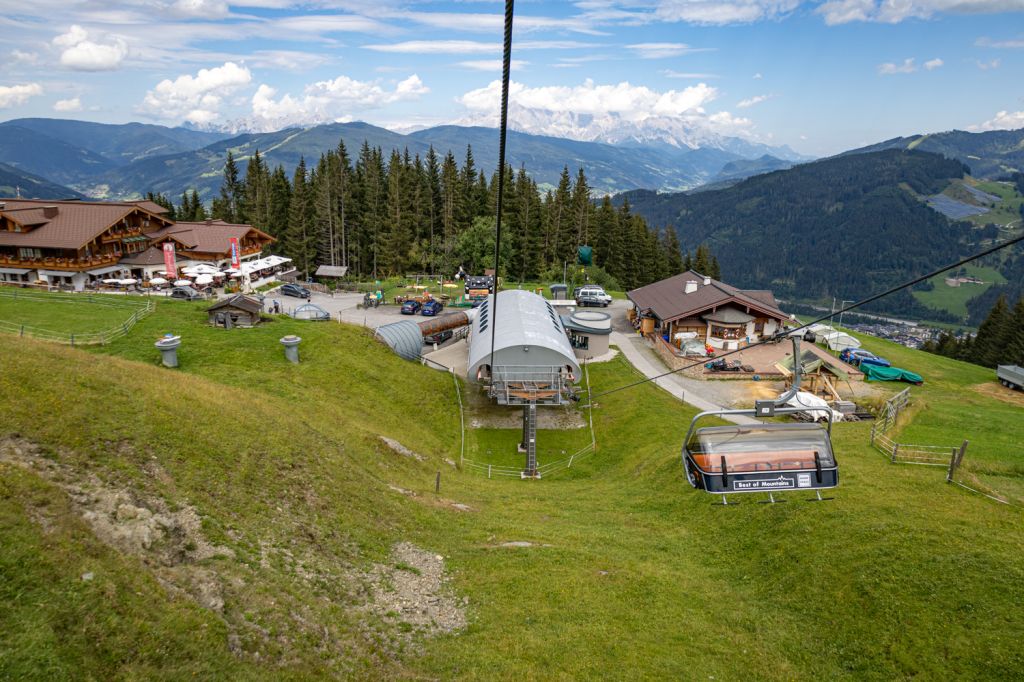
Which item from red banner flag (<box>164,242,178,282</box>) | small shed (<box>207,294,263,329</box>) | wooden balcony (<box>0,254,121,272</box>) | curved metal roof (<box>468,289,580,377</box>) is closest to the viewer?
curved metal roof (<box>468,289,580,377</box>)

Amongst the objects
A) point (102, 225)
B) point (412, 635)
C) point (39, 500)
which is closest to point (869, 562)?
point (412, 635)

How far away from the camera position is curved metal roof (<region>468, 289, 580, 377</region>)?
38438 millimetres

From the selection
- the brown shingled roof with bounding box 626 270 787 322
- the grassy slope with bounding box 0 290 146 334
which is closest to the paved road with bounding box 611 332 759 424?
the brown shingled roof with bounding box 626 270 787 322

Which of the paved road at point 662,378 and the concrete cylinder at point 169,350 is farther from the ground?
the concrete cylinder at point 169,350

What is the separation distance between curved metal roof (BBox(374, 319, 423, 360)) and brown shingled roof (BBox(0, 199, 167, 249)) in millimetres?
40035

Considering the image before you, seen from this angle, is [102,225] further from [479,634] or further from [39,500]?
[479,634]

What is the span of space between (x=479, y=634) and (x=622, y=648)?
377 centimetres

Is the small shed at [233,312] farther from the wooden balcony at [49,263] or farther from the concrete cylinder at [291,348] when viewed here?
the wooden balcony at [49,263]

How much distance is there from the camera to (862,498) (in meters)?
20.7

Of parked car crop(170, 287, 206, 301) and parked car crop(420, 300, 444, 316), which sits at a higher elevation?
parked car crop(170, 287, 206, 301)

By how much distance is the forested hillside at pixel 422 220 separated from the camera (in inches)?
3642

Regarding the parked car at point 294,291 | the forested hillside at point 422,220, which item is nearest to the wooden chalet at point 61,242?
the parked car at point 294,291

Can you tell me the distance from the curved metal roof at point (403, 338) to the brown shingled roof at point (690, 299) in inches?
883

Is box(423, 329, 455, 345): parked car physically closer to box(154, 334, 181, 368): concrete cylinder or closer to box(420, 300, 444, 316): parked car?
box(420, 300, 444, 316): parked car
